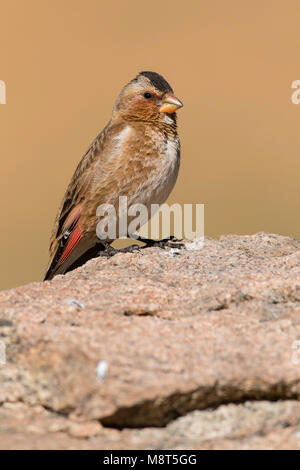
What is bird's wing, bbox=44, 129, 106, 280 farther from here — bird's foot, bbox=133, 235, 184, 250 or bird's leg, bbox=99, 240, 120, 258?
bird's foot, bbox=133, 235, 184, 250

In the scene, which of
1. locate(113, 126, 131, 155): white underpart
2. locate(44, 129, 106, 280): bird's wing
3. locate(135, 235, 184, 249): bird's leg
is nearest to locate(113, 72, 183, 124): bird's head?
locate(113, 126, 131, 155): white underpart

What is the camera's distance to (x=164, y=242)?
178 inches

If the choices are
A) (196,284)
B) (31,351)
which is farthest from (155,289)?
(31,351)

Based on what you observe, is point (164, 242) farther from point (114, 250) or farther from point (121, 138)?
point (121, 138)

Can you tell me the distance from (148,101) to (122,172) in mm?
667

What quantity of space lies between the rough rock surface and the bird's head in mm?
2171

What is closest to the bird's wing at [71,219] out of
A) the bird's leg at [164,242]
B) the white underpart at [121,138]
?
the white underpart at [121,138]

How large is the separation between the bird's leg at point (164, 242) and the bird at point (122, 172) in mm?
23

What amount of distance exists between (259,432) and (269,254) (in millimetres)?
2148

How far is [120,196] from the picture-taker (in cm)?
472

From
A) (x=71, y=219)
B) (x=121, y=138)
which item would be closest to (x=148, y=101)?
(x=121, y=138)
